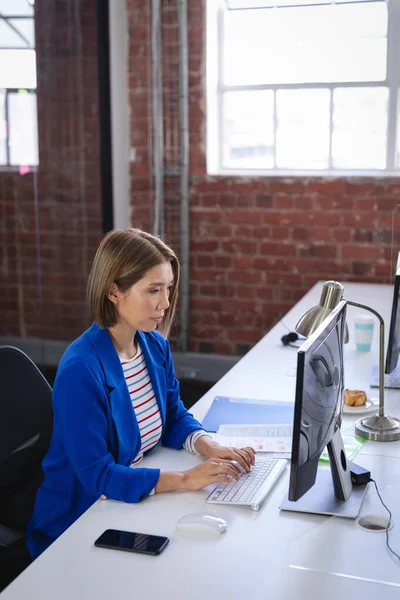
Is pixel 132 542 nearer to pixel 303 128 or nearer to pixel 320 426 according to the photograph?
pixel 320 426

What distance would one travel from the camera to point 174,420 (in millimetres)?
2027

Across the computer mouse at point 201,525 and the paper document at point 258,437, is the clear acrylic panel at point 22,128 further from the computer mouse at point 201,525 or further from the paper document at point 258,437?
the computer mouse at point 201,525

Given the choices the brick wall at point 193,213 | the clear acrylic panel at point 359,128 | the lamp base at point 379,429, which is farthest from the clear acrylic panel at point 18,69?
the lamp base at point 379,429

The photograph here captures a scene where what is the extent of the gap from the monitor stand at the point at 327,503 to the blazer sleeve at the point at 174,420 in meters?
0.41

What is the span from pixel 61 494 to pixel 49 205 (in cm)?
230

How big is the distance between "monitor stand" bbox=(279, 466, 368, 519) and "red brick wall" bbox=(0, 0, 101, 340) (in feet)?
7.60

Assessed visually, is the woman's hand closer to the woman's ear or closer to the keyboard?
the keyboard

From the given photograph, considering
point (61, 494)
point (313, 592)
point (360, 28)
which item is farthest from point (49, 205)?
point (313, 592)

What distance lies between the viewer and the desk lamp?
1845mm

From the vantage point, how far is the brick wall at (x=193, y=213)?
3.89 m

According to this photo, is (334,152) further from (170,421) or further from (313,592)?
(313,592)

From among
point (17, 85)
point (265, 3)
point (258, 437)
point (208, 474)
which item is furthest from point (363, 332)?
→ point (265, 3)

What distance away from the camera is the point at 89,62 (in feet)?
14.0

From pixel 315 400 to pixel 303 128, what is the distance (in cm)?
325
